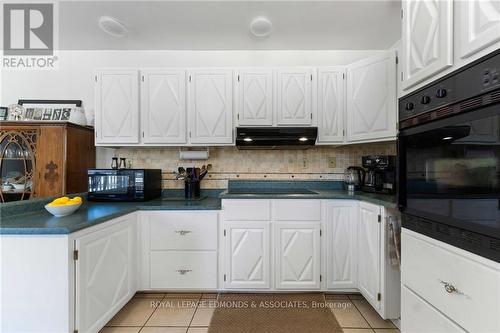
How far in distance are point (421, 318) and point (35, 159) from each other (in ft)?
10.3

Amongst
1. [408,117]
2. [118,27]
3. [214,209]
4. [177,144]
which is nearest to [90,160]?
[177,144]

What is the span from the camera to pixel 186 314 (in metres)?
1.95

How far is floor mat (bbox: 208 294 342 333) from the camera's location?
1.78 metres

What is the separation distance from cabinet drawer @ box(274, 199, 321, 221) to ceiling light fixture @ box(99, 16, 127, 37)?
2.20 meters

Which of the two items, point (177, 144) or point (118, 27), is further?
point (177, 144)

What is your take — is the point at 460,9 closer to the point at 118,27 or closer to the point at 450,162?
the point at 450,162

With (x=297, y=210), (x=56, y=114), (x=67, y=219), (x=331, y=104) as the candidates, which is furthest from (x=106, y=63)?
(x=297, y=210)

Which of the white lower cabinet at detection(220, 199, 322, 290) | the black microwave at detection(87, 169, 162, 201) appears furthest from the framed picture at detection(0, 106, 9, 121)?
the white lower cabinet at detection(220, 199, 322, 290)

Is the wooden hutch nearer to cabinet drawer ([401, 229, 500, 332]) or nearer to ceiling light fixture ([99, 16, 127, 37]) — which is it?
ceiling light fixture ([99, 16, 127, 37])

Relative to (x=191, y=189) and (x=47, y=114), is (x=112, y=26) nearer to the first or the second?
(x=47, y=114)

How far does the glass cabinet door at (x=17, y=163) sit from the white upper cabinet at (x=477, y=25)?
314 cm

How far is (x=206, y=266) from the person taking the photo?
2.17 m

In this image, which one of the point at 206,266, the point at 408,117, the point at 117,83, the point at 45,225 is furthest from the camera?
the point at 117,83

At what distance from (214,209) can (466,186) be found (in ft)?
5.72
